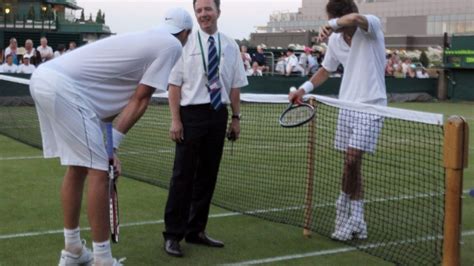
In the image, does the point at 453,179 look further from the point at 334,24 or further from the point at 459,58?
the point at 459,58

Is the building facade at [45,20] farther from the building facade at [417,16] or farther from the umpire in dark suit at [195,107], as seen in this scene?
the building facade at [417,16]

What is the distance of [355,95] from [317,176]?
328 cm

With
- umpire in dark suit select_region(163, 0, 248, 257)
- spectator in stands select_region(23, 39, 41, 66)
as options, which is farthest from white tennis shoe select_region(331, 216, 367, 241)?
Answer: spectator in stands select_region(23, 39, 41, 66)

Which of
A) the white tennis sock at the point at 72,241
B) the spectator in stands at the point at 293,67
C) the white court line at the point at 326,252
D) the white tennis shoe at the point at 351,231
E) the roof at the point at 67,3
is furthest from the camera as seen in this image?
the roof at the point at 67,3

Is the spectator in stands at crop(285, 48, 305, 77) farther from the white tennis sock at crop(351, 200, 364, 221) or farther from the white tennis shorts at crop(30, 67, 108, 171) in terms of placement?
the white tennis shorts at crop(30, 67, 108, 171)

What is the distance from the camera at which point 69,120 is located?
184 inches

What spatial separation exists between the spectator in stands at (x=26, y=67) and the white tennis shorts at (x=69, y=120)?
1648 centimetres

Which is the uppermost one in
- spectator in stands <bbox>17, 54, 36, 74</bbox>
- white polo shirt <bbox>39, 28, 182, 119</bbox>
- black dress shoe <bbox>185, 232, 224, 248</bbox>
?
white polo shirt <bbox>39, 28, 182, 119</bbox>

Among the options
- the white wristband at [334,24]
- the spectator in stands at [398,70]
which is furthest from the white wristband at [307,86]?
the spectator in stands at [398,70]

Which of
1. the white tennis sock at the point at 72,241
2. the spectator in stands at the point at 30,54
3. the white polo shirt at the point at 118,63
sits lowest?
the white tennis sock at the point at 72,241

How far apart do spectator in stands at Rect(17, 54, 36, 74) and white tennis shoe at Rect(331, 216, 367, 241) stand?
629 inches

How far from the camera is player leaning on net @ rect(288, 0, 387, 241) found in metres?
6.10

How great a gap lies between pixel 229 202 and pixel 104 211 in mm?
3061

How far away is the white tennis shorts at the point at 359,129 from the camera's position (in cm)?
607
